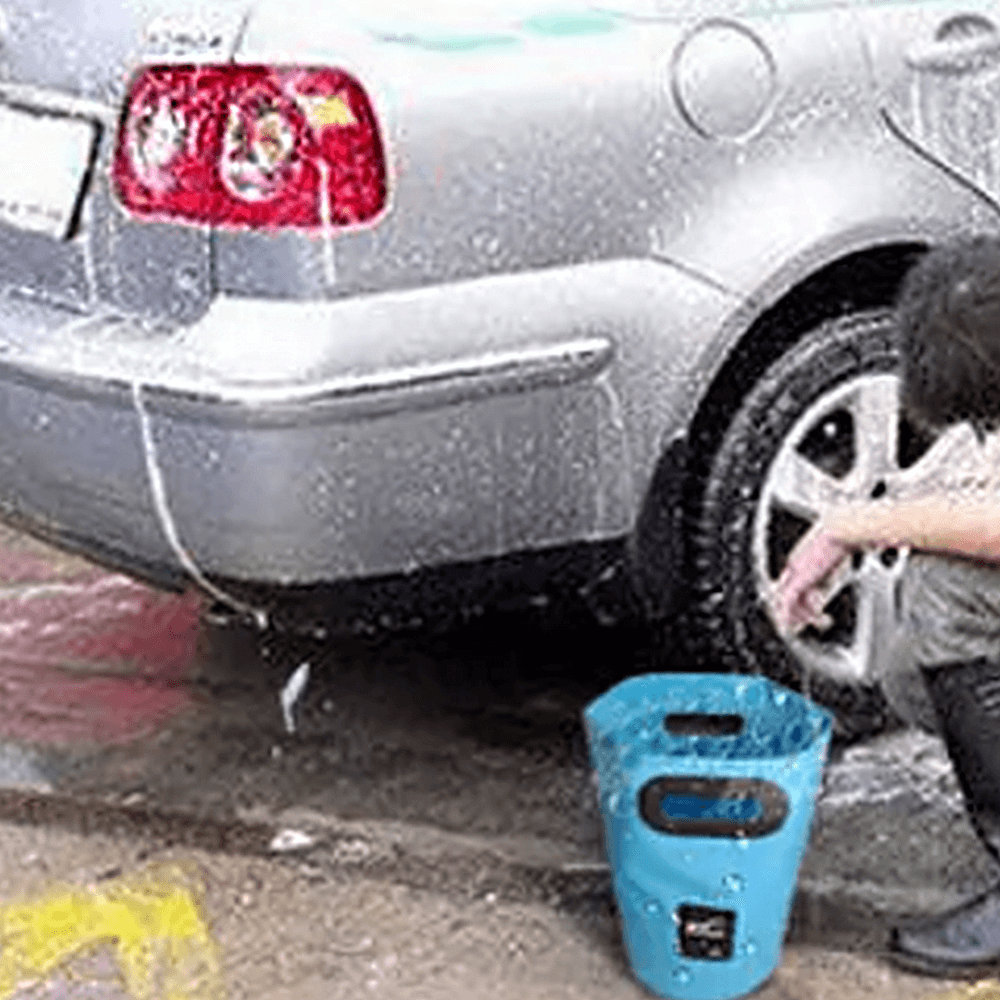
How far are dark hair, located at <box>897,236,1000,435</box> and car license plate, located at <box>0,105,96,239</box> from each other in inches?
51.0

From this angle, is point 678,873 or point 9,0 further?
point 9,0

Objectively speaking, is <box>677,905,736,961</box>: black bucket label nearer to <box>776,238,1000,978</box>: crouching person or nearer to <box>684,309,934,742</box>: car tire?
<box>776,238,1000,978</box>: crouching person

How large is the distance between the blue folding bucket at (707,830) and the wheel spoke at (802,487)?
56 cm

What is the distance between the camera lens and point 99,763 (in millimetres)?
4121

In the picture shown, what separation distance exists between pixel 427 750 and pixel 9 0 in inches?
57.2

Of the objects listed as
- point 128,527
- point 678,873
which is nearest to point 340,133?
point 128,527

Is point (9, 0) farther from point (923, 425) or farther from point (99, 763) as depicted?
point (923, 425)

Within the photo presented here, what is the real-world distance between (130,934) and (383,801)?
57 cm

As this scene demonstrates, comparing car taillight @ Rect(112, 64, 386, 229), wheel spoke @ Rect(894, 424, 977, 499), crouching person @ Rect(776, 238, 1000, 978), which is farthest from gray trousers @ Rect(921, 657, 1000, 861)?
car taillight @ Rect(112, 64, 386, 229)

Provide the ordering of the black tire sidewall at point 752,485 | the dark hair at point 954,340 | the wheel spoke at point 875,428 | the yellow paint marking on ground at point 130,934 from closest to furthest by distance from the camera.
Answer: the dark hair at point 954,340, the yellow paint marking on ground at point 130,934, the black tire sidewall at point 752,485, the wheel spoke at point 875,428

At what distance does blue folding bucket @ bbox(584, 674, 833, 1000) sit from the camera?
10.1 feet

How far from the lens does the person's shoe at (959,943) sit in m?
3.29

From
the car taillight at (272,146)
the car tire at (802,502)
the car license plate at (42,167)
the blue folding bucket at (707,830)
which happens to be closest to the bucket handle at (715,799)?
the blue folding bucket at (707,830)

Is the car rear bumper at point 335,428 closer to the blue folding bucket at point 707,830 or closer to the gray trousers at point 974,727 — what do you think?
the blue folding bucket at point 707,830
